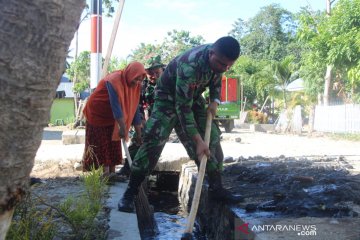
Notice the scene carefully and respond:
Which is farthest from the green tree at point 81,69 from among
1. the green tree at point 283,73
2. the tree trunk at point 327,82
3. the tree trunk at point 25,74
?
the tree trunk at point 25,74

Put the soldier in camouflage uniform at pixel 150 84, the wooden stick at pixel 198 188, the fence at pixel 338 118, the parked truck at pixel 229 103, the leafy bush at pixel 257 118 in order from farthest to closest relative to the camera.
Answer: the leafy bush at pixel 257 118
the fence at pixel 338 118
the parked truck at pixel 229 103
the soldier in camouflage uniform at pixel 150 84
the wooden stick at pixel 198 188

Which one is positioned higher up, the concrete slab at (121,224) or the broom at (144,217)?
→ the concrete slab at (121,224)

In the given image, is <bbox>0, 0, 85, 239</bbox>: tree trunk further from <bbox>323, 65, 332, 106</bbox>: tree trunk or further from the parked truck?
<bbox>323, 65, 332, 106</bbox>: tree trunk

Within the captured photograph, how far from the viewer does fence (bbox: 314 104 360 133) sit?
17823 mm

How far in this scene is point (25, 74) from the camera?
1321 millimetres

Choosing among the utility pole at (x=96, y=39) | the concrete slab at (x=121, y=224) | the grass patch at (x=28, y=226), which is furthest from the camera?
the utility pole at (x=96, y=39)

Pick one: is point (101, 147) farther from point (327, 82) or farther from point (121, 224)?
point (327, 82)

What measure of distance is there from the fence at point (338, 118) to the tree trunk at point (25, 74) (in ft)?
58.9

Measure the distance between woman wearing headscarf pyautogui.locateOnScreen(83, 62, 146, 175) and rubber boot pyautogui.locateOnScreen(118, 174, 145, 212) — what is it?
89cm

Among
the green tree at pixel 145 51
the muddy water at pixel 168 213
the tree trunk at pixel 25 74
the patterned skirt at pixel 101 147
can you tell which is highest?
the green tree at pixel 145 51

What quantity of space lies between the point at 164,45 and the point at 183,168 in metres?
27.6

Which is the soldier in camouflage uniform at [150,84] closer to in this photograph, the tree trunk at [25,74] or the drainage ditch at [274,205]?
the drainage ditch at [274,205]

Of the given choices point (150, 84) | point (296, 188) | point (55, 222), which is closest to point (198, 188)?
point (55, 222)

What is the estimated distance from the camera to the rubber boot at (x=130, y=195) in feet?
12.1
